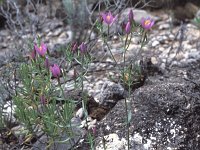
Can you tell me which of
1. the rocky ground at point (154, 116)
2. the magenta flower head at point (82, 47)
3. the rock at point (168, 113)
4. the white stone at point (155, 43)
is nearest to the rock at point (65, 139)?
the rocky ground at point (154, 116)

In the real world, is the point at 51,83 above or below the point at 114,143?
above

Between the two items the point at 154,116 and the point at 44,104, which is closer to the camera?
the point at 44,104

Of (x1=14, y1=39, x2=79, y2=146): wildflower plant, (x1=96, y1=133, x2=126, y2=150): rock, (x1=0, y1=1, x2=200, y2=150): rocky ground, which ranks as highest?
(x1=14, y1=39, x2=79, y2=146): wildflower plant

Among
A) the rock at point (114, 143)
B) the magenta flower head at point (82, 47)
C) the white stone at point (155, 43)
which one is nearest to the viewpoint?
the magenta flower head at point (82, 47)

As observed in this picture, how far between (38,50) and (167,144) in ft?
2.47

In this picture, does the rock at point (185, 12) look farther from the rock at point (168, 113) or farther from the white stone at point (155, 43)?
the rock at point (168, 113)

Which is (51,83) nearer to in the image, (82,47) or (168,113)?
(82,47)

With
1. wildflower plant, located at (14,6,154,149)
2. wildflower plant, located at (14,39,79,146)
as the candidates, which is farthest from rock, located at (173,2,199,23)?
wildflower plant, located at (14,39,79,146)

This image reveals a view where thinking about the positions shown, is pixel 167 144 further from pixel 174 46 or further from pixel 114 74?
pixel 174 46

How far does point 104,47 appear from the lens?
364cm

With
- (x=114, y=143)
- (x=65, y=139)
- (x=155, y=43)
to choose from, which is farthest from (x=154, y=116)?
(x=155, y=43)

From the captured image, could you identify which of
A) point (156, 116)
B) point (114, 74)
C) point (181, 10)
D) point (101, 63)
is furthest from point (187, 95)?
point (181, 10)

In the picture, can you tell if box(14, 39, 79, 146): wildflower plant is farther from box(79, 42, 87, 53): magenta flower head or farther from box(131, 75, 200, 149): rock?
box(131, 75, 200, 149): rock

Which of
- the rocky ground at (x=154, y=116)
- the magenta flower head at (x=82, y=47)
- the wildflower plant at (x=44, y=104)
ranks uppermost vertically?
the magenta flower head at (x=82, y=47)
